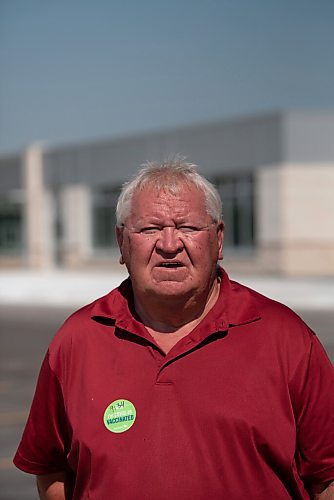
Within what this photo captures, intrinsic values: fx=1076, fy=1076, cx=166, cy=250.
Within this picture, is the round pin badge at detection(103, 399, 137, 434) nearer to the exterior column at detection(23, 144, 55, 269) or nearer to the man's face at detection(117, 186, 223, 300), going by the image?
the man's face at detection(117, 186, 223, 300)

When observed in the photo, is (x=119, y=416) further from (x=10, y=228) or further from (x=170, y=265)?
(x=10, y=228)

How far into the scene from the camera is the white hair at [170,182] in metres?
3.32

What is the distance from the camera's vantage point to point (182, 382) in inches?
126

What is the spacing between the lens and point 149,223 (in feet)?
10.8

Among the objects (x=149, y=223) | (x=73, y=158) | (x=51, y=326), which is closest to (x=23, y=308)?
(x=51, y=326)

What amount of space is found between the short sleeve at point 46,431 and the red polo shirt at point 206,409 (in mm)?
44

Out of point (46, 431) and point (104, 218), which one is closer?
point (46, 431)

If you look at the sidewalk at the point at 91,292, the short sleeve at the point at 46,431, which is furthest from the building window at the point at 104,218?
the short sleeve at the point at 46,431

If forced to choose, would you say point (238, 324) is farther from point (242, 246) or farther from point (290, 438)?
point (242, 246)

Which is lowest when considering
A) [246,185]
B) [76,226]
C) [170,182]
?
[76,226]

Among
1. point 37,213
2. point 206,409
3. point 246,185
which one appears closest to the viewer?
point 206,409

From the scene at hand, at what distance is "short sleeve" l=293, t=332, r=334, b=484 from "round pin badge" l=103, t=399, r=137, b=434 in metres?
0.49

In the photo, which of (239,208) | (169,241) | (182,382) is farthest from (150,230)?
(239,208)

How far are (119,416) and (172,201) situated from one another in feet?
2.19
